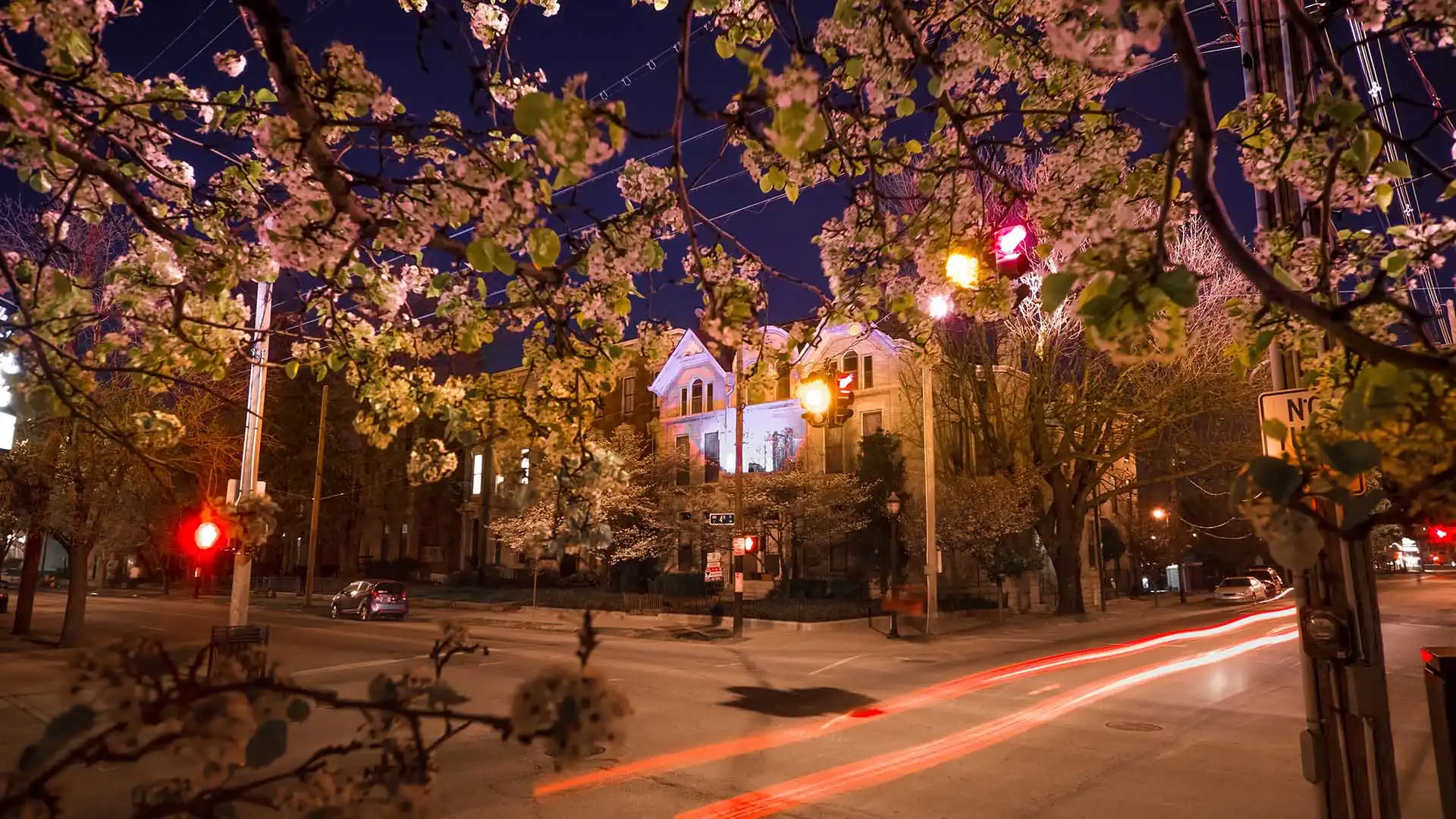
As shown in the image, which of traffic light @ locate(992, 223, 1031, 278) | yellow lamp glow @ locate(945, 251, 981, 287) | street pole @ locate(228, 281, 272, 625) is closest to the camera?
yellow lamp glow @ locate(945, 251, 981, 287)

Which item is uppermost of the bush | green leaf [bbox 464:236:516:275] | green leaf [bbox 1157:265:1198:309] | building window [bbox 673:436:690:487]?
building window [bbox 673:436:690:487]

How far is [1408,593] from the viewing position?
4503 cm

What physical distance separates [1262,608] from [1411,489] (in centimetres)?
4134

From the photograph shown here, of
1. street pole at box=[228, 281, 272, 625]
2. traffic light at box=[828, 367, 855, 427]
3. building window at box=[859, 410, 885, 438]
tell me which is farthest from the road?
building window at box=[859, 410, 885, 438]

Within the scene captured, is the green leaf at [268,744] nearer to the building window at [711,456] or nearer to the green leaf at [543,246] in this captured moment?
the green leaf at [543,246]

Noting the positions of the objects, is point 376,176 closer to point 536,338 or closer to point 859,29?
point 536,338

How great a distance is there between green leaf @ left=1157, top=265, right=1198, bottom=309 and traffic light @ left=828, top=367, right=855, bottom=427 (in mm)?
13279

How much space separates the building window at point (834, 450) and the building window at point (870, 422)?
0.93 meters

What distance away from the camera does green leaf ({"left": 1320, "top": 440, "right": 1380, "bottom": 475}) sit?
2.13m

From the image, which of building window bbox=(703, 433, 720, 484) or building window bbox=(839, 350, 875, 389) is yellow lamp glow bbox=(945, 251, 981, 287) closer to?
building window bbox=(839, 350, 875, 389)

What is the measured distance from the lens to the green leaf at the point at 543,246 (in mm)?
3705

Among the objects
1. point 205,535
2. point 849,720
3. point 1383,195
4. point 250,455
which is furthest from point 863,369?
point 1383,195

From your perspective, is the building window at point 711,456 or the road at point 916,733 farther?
the building window at point 711,456

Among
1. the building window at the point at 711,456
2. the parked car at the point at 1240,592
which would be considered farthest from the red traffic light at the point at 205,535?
the parked car at the point at 1240,592
